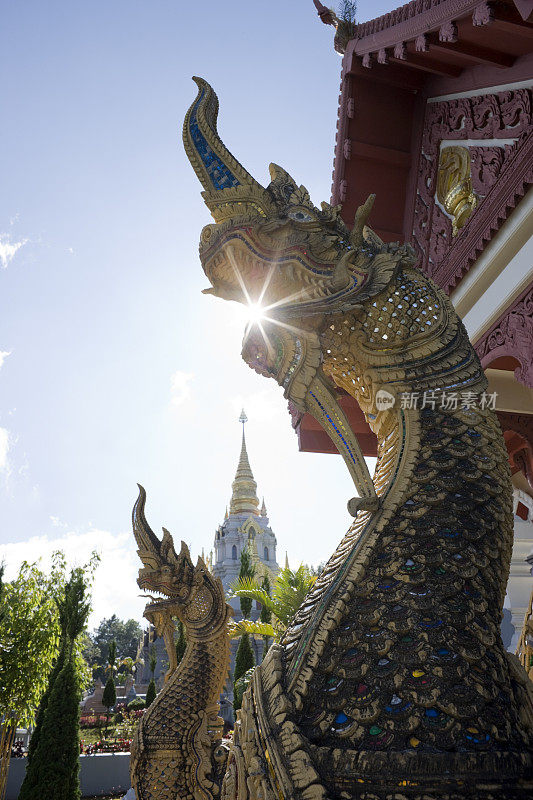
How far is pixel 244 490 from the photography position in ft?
117

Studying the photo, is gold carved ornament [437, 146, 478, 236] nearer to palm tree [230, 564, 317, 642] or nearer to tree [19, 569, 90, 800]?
palm tree [230, 564, 317, 642]

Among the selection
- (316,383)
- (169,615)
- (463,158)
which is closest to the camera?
(316,383)

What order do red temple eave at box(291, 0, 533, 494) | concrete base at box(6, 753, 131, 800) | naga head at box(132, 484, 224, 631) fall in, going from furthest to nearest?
concrete base at box(6, 753, 131, 800)
red temple eave at box(291, 0, 533, 494)
naga head at box(132, 484, 224, 631)

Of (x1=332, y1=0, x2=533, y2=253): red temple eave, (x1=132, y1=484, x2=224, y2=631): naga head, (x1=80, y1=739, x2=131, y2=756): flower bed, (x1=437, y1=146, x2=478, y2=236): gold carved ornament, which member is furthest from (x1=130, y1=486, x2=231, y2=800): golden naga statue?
(x1=80, y1=739, x2=131, y2=756): flower bed

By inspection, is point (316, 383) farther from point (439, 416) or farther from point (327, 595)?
point (327, 595)

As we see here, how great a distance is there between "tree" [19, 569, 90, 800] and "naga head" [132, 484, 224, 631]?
7.35 metres

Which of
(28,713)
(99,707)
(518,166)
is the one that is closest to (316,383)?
(518,166)

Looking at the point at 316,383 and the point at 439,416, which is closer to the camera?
the point at 439,416

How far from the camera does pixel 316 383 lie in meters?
1.40

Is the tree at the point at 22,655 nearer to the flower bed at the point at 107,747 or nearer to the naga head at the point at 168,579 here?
the flower bed at the point at 107,747

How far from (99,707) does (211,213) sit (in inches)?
1172

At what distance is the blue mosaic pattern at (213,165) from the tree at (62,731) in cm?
913

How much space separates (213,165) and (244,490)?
→ 115 ft

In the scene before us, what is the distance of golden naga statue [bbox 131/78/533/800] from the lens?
837 mm
